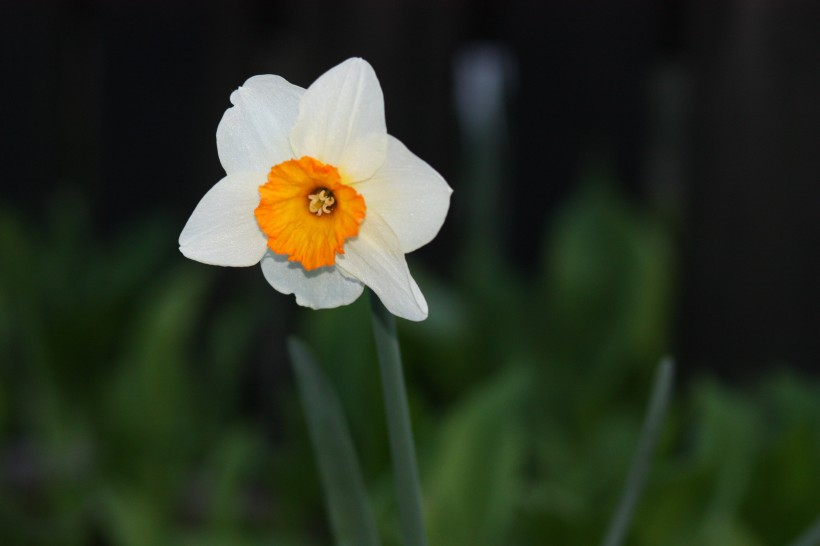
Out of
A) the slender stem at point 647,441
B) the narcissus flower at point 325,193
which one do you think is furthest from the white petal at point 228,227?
the slender stem at point 647,441

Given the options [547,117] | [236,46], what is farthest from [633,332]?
[236,46]

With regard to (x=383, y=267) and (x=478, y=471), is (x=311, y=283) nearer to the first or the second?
(x=383, y=267)

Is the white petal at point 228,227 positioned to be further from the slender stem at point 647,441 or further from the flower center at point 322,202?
the slender stem at point 647,441

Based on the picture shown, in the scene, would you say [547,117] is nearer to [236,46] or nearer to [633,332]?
[633,332]

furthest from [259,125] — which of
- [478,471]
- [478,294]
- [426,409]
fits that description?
[478,294]

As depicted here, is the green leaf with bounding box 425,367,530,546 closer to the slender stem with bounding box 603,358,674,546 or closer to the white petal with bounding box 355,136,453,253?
the slender stem with bounding box 603,358,674,546
